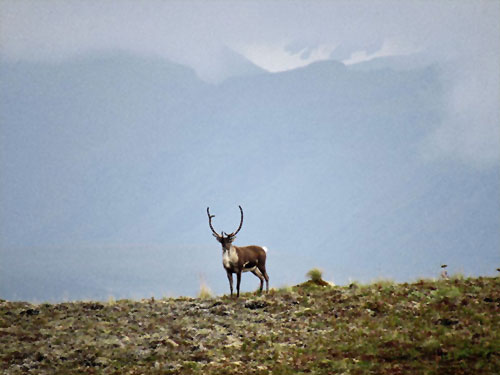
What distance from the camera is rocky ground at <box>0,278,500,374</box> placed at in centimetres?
1634

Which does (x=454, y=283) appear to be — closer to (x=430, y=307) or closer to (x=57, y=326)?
(x=430, y=307)

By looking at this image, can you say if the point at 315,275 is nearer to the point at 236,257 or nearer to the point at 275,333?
the point at 236,257

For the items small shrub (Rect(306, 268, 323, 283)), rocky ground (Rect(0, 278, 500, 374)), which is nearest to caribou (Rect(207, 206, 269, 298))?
rocky ground (Rect(0, 278, 500, 374))

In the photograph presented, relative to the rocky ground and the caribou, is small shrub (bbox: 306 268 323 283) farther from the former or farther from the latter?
the caribou

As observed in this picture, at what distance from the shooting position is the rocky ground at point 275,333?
16344 millimetres

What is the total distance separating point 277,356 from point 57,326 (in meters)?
8.66

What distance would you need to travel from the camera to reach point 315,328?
19.9 metres

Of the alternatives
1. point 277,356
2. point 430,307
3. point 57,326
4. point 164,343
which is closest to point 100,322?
point 57,326

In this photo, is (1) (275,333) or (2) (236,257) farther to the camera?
(2) (236,257)

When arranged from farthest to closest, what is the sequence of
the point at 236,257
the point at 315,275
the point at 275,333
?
the point at 315,275, the point at 236,257, the point at 275,333

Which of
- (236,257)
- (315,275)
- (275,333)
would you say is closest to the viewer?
(275,333)

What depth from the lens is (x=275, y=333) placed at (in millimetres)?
19531

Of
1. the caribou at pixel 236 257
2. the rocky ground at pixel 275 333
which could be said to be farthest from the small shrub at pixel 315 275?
the caribou at pixel 236 257

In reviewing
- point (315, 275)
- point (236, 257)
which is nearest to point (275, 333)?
point (236, 257)
